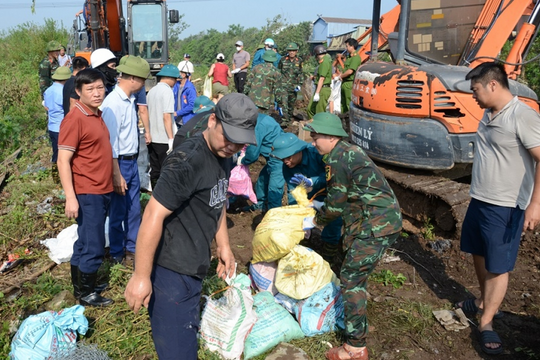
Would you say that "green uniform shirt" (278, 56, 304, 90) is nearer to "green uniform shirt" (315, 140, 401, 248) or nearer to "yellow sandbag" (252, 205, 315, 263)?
"yellow sandbag" (252, 205, 315, 263)

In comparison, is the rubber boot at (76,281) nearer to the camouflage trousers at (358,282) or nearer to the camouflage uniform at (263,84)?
the camouflage trousers at (358,282)

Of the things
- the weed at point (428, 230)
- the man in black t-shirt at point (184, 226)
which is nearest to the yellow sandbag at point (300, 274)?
the man in black t-shirt at point (184, 226)

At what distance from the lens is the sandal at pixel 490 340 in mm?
3527

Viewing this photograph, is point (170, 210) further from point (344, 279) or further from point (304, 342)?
point (304, 342)

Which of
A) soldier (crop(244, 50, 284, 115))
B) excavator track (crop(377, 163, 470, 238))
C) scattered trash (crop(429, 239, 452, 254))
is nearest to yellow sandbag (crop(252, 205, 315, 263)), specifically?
scattered trash (crop(429, 239, 452, 254))

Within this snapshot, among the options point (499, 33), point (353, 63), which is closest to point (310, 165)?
point (499, 33)

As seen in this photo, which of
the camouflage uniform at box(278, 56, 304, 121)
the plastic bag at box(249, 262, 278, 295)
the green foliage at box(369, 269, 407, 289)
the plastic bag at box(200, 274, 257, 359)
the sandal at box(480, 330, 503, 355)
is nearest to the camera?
the plastic bag at box(200, 274, 257, 359)

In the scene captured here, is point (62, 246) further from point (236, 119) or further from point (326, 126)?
point (236, 119)

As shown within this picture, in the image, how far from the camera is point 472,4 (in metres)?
6.64

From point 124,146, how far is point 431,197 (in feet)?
11.3

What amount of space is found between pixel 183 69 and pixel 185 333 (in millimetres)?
6014

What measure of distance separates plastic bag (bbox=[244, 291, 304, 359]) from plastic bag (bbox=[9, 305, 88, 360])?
1.20 metres

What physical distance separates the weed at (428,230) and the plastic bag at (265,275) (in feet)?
7.81

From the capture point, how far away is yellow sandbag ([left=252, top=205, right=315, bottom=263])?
3840 mm
